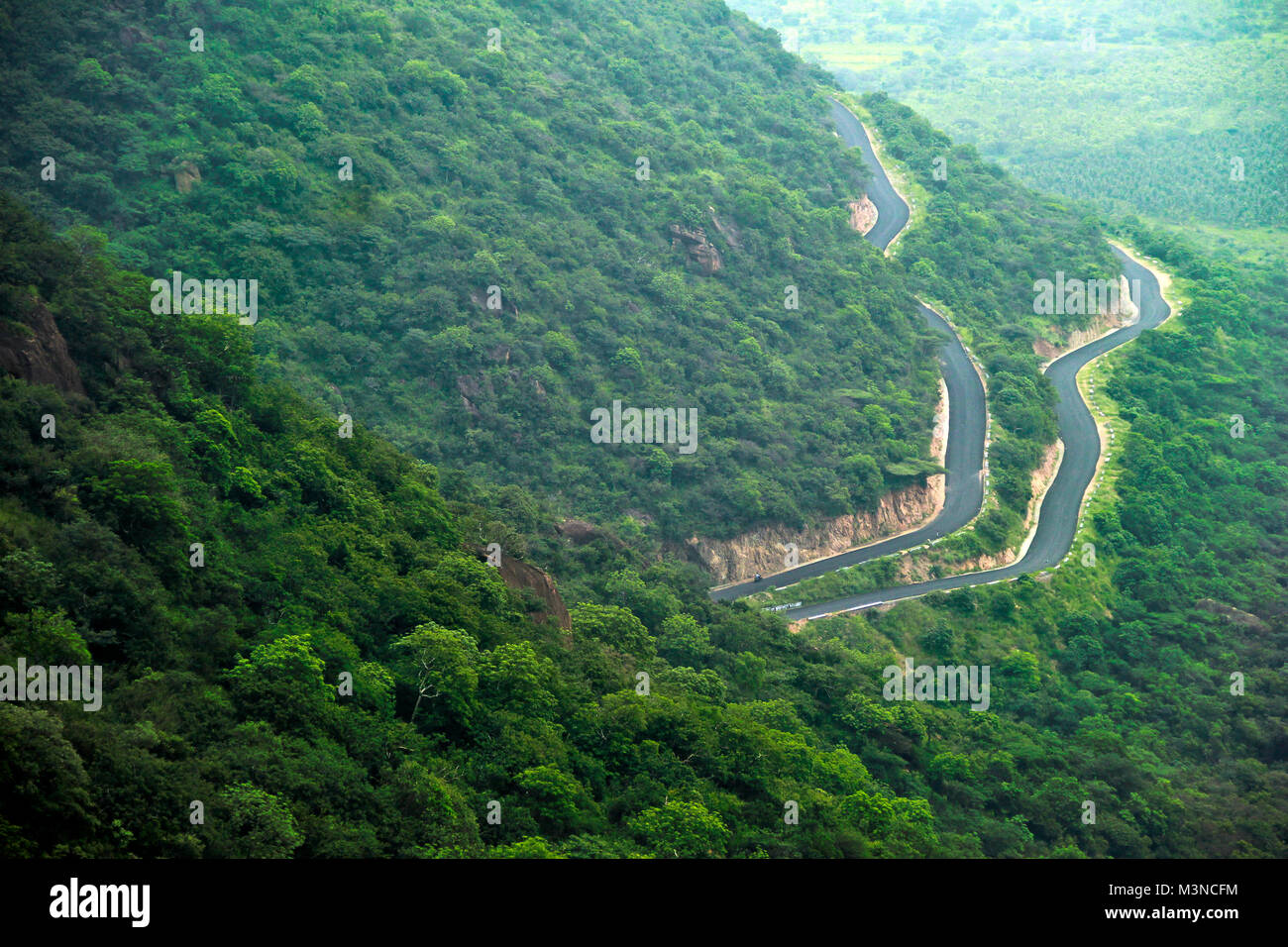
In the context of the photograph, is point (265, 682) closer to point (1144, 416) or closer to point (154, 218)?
point (154, 218)

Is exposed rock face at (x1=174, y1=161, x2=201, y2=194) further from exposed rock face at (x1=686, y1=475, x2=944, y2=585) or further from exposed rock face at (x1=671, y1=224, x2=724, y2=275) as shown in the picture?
exposed rock face at (x1=686, y1=475, x2=944, y2=585)

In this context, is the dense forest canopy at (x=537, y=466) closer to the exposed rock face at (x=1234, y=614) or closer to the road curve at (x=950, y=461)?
the exposed rock face at (x=1234, y=614)

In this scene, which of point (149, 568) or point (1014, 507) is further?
point (1014, 507)

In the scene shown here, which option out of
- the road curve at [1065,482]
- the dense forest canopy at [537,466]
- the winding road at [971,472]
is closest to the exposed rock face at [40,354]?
the dense forest canopy at [537,466]

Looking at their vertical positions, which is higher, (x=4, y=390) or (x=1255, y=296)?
(x=1255, y=296)

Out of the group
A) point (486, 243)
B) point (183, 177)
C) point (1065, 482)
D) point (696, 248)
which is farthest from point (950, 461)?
point (183, 177)

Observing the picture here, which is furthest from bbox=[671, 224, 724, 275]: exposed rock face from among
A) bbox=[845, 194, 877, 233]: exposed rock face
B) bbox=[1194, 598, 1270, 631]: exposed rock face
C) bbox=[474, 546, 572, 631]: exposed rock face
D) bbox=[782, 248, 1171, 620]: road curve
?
bbox=[474, 546, 572, 631]: exposed rock face
